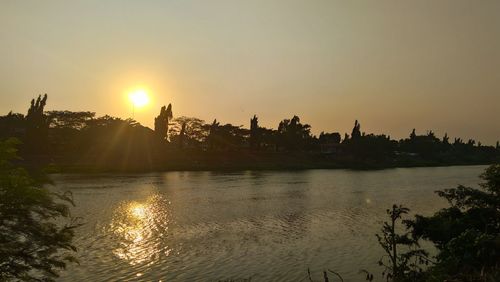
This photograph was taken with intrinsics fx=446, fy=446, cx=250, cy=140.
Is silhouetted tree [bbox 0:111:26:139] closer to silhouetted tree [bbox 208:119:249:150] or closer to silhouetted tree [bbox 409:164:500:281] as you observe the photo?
silhouetted tree [bbox 208:119:249:150]

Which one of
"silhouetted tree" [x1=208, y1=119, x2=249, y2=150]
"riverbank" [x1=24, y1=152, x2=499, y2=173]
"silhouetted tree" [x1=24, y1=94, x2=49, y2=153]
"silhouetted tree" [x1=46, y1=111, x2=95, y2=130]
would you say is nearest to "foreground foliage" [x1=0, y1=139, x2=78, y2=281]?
"riverbank" [x1=24, y1=152, x2=499, y2=173]

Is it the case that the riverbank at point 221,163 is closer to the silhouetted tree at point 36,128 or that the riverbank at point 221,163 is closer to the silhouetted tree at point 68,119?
the silhouetted tree at point 36,128

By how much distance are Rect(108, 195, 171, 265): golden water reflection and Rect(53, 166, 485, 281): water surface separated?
7 cm

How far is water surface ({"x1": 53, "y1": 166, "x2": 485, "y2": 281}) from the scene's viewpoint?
24.9 meters

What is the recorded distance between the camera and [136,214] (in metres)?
46.6

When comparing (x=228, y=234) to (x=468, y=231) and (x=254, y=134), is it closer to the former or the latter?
(x=468, y=231)

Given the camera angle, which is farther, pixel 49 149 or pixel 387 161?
pixel 387 161

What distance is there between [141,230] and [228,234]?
7.76 m

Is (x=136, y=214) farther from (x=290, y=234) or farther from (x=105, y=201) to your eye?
(x=290, y=234)

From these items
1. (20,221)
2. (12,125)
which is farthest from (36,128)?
(20,221)

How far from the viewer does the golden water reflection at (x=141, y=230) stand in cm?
2870

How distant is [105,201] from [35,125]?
71944 millimetres

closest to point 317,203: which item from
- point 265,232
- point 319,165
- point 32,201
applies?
point 265,232

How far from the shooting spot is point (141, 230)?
37.6 metres
